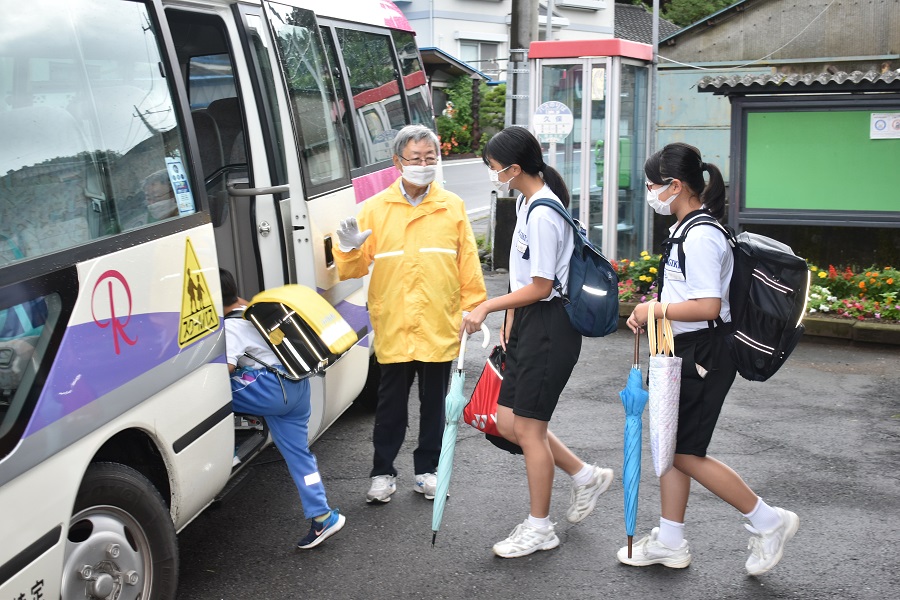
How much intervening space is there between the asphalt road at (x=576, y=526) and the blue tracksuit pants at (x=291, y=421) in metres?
0.25

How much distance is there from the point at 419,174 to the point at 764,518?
203 centimetres

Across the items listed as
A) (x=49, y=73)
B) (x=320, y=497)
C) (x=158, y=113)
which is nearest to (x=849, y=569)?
(x=320, y=497)

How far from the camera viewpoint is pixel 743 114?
9.54 m

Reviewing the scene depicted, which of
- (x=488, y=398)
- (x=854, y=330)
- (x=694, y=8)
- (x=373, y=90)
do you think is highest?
(x=694, y=8)

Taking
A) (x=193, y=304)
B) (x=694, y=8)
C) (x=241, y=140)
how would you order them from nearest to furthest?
(x=193, y=304) < (x=241, y=140) < (x=694, y=8)

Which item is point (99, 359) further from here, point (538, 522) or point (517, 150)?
point (538, 522)

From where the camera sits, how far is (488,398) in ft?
14.4

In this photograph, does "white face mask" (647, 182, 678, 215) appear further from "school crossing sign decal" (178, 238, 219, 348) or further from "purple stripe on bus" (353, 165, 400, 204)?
"purple stripe on bus" (353, 165, 400, 204)

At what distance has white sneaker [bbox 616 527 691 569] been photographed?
4.16m

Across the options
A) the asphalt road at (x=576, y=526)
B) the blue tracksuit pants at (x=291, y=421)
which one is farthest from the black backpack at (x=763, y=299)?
the blue tracksuit pants at (x=291, y=421)

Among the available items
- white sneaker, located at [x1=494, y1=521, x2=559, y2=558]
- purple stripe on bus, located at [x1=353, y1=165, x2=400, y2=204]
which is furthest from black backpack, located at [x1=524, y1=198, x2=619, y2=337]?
purple stripe on bus, located at [x1=353, y1=165, x2=400, y2=204]

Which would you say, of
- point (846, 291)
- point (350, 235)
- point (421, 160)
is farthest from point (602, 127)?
point (350, 235)

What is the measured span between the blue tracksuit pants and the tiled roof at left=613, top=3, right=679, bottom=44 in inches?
1636

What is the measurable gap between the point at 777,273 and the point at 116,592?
2537 mm
